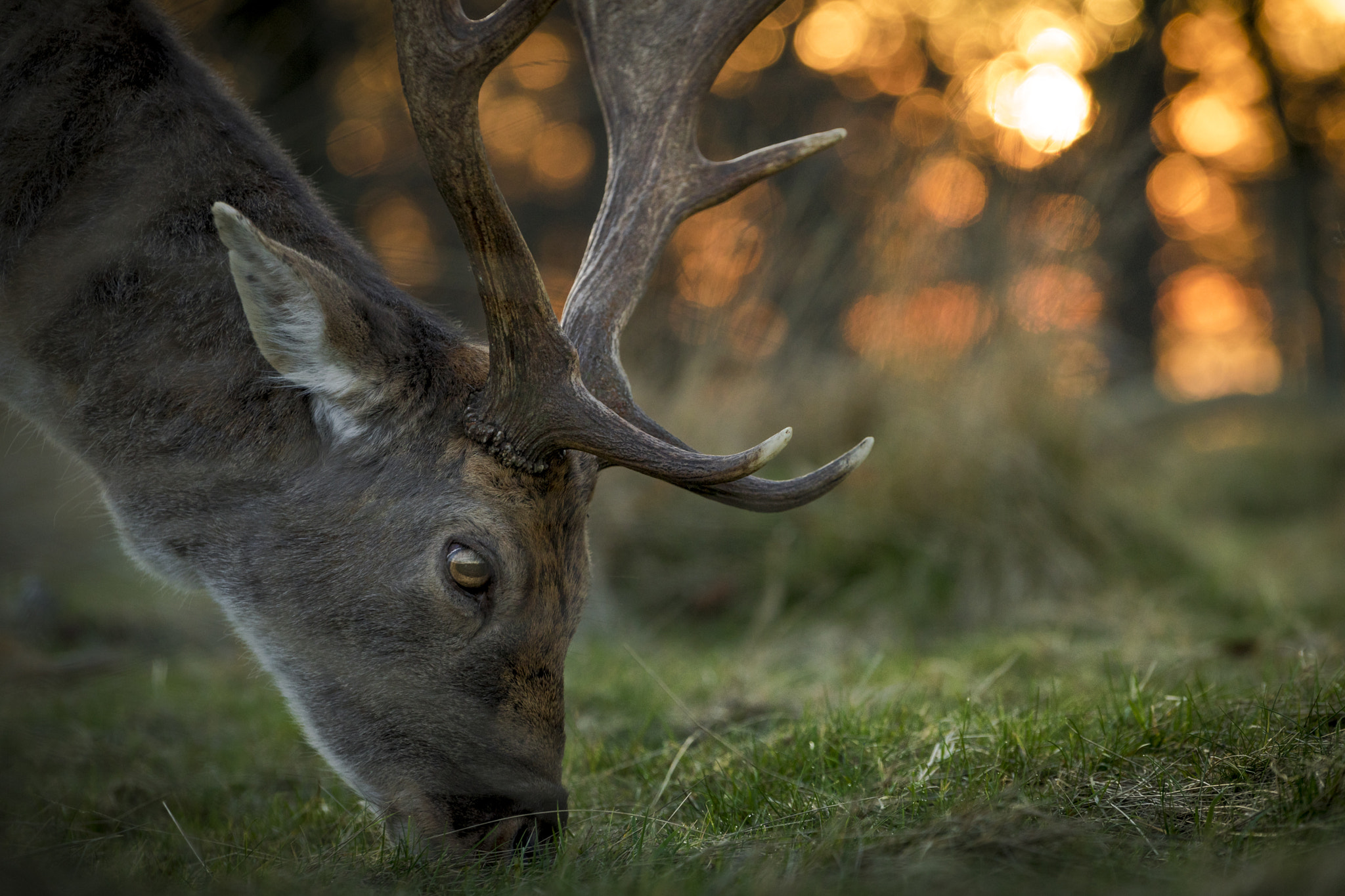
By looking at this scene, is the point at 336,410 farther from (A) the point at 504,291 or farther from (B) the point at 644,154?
(B) the point at 644,154

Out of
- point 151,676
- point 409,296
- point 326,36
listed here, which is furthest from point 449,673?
point 326,36

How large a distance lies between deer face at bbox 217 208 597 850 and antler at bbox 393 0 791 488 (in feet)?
0.47

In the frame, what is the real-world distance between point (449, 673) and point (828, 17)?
7528 mm

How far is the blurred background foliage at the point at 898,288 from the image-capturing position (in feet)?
16.7

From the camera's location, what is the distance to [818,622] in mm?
4934

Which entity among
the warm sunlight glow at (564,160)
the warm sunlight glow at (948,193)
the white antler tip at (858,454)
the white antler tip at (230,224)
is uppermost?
the white antler tip at (230,224)

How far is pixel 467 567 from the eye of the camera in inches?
91.3

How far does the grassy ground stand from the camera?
1743 mm

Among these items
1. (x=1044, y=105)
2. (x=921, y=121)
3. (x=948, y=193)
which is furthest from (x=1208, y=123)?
(x=948, y=193)

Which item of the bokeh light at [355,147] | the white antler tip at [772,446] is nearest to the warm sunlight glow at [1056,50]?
the bokeh light at [355,147]

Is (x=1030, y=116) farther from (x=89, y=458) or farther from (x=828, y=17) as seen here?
(x=89, y=458)

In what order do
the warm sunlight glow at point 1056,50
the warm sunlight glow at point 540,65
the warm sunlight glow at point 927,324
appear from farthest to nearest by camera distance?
the warm sunlight glow at point 1056,50
the warm sunlight glow at point 927,324
the warm sunlight glow at point 540,65

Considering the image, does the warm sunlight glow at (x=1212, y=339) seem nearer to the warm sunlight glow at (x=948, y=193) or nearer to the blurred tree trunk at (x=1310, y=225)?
the blurred tree trunk at (x=1310, y=225)

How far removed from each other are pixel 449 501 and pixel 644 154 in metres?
1.27
